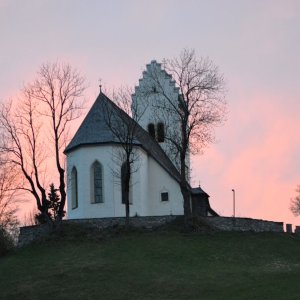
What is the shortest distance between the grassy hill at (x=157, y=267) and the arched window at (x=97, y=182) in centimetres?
738

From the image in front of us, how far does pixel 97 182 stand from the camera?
156 feet

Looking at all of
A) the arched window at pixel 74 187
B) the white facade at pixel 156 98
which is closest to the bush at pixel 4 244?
the arched window at pixel 74 187

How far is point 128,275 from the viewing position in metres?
31.0

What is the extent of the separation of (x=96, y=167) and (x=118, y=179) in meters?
1.84

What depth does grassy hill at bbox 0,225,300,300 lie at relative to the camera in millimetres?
27547

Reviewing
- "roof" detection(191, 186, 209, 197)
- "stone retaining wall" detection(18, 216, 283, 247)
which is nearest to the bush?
"stone retaining wall" detection(18, 216, 283, 247)

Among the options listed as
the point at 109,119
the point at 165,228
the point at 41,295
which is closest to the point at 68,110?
the point at 109,119

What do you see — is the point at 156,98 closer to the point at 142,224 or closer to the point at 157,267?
the point at 142,224

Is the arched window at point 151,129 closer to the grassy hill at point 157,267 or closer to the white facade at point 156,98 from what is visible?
the white facade at point 156,98

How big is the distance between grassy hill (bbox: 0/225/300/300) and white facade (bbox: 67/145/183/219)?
7055 millimetres

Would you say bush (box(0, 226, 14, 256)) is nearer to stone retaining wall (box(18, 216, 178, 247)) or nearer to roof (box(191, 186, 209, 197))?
stone retaining wall (box(18, 216, 178, 247))

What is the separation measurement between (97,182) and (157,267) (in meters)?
15.9

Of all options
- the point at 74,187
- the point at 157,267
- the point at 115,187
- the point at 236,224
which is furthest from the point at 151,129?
the point at 157,267

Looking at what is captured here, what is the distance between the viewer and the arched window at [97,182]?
47.3 meters
